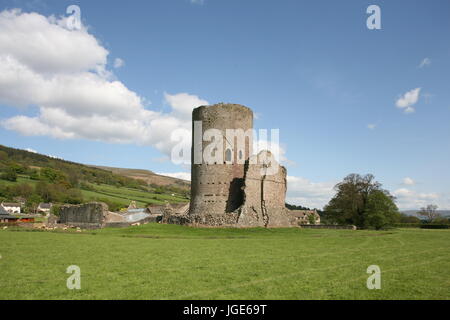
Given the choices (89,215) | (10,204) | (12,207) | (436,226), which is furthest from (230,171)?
(12,207)

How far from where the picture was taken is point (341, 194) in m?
42.6

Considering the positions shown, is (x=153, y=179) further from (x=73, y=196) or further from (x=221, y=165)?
(x=221, y=165)

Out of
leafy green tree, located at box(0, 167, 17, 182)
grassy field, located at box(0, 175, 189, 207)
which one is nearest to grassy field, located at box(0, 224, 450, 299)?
grassy field, located at box(0, 175, 189, 207)

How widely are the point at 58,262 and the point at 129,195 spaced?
71.9 m

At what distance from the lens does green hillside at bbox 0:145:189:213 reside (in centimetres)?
6706

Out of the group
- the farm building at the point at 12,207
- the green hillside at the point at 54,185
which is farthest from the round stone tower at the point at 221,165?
the farm building at the point at 12,207

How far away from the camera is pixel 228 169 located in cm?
2956

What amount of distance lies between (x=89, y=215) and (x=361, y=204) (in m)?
29.8

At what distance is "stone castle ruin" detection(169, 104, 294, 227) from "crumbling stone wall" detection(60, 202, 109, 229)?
7049 mm

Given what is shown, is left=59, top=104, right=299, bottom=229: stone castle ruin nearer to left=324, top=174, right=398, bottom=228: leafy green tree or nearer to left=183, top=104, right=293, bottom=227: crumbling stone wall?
left=183, top=104, right=293, bottom=227: crumbling stone wall

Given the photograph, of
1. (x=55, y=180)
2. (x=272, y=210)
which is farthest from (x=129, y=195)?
(x=272, y=210)

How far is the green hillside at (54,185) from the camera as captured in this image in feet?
220
